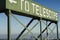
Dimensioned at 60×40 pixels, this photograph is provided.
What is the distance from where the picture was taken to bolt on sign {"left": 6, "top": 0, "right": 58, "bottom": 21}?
10155mm

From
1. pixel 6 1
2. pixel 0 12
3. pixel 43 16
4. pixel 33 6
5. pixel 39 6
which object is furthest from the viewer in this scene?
pixel 43 16

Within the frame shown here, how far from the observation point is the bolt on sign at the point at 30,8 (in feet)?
33.3

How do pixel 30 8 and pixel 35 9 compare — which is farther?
pixel 35 9

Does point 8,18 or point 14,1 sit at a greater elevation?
point 14,1

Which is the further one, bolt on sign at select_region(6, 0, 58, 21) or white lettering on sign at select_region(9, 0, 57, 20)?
white lettering on sign at select_region(9, 0, 57, 20)

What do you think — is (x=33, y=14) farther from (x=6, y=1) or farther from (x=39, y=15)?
(x=6, y=1)

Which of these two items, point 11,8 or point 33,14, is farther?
point 33,14

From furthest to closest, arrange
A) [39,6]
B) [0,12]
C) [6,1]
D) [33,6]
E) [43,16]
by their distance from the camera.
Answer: [43,16]
[39,6]
[33,6]
[0,12]
[6,1]

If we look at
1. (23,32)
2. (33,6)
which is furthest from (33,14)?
(23,32)

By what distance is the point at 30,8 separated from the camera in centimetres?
1170

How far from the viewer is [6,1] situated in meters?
9.64

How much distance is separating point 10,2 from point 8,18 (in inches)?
30.3

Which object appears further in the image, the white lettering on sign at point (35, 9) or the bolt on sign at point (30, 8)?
the white lettering on sign at point (35, 9)

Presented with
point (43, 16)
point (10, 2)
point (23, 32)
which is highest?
point (10, 2)
